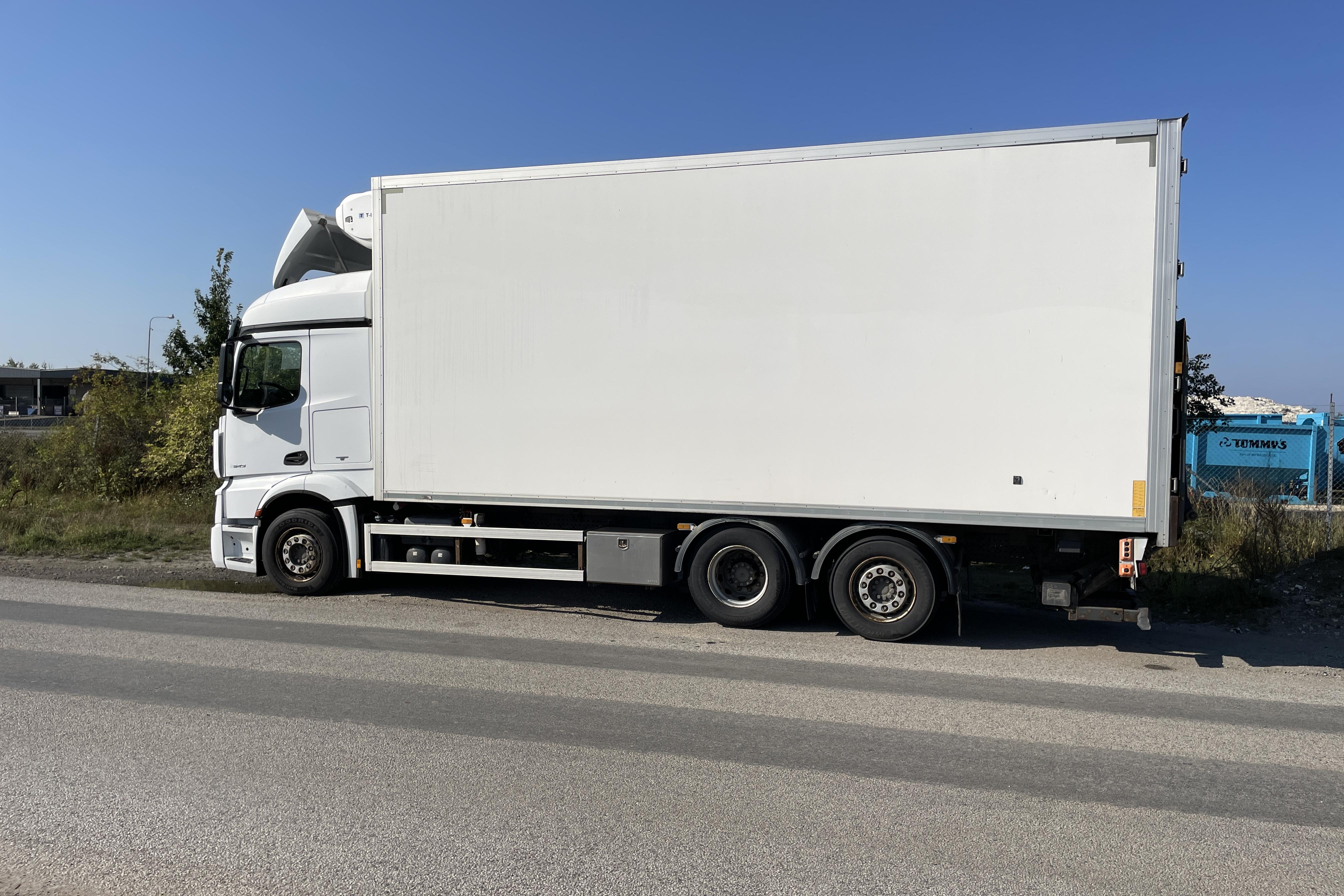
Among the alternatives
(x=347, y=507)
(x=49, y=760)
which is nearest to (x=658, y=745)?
(x=49, y=760)

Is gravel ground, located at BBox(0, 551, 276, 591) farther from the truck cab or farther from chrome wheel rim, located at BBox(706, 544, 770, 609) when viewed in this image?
chrome wheel rim, located at BBox(706, 544, 770, 609)

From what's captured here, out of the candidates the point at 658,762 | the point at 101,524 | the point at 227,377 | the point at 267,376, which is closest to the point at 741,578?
the point at 658,762

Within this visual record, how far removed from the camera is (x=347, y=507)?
8953 millimetres

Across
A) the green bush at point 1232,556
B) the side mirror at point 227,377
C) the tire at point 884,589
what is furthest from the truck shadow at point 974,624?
the side mirror at point 227,377

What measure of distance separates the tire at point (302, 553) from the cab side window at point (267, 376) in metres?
1.17

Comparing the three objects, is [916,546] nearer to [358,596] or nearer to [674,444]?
[674,444]

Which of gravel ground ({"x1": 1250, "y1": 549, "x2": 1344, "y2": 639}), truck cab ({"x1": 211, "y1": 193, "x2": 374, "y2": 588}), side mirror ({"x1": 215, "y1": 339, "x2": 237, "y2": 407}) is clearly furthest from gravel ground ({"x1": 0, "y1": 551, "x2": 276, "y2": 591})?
gravel ground ({"x1": 1250, "y1": 549, "x2": 1344, "y2": 639})

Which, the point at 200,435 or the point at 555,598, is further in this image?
the point at 200,435

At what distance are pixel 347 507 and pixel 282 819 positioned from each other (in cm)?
554

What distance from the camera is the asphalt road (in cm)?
339

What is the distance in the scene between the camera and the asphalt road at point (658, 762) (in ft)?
11.1

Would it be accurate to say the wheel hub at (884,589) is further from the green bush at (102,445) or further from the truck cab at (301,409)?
the green bush at (102,445)

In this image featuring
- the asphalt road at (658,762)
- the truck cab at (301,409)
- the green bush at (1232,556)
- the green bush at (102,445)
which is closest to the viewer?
the asphalt road at (658,762)

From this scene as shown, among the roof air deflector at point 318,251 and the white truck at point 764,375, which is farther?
the roof air deflector at point 318,251
